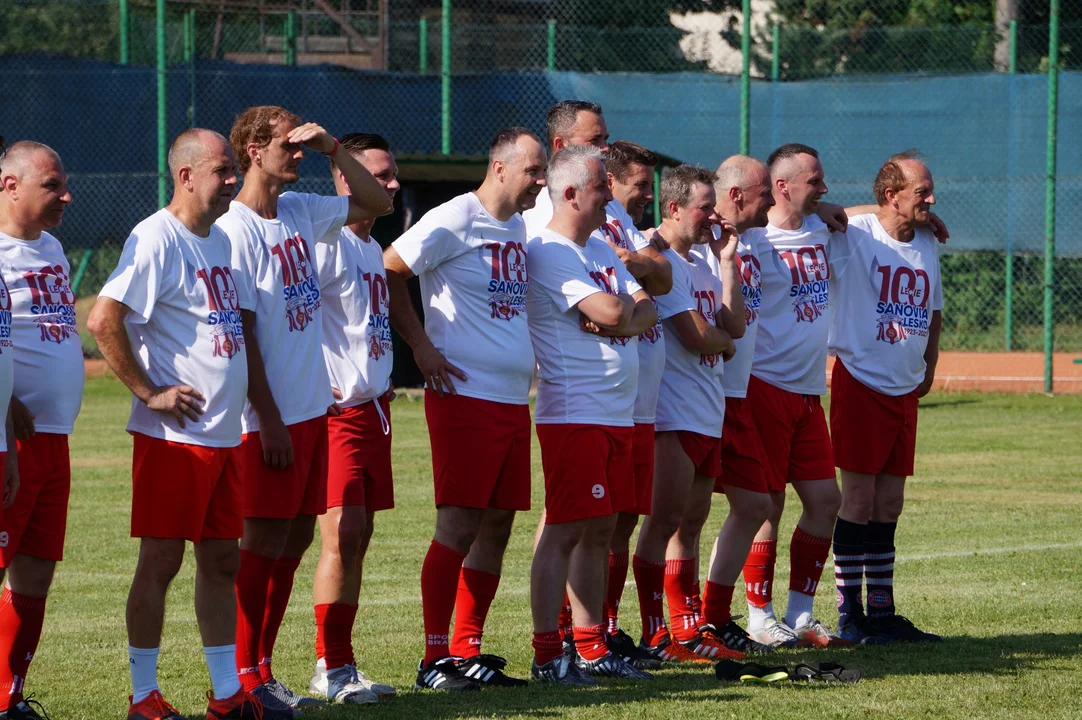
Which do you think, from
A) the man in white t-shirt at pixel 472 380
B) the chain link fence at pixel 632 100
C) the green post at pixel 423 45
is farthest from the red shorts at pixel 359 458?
the green post at pixel 423 45

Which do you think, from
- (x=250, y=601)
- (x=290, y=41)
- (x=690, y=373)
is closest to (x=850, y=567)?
(x=690, y=373)

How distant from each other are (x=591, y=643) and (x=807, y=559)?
138cm

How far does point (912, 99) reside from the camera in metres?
19.5

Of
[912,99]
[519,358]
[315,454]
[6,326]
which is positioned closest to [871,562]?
[519,358]

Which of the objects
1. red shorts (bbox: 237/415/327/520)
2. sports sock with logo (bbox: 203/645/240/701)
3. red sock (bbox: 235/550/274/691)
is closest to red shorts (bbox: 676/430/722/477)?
red shorts (bbox: 237/415/327/520)

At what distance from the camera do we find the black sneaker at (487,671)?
238 inches

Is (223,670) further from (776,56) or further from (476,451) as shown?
(776,56)

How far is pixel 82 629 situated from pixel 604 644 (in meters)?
2.66

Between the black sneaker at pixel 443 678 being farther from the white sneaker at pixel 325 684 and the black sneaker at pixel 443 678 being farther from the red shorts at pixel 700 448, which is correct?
the red shorts at pixel 700 448

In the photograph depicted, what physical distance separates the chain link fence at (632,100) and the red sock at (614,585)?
13.1m

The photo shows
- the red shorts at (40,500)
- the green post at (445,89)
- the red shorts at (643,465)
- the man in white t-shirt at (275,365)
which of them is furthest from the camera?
the green post at (445,89)

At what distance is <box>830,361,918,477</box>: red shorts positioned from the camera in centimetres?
736

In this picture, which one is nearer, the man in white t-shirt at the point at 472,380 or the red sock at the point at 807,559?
the man in white t-shirt at the point at 472,380

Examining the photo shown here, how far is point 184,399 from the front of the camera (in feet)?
16.9
